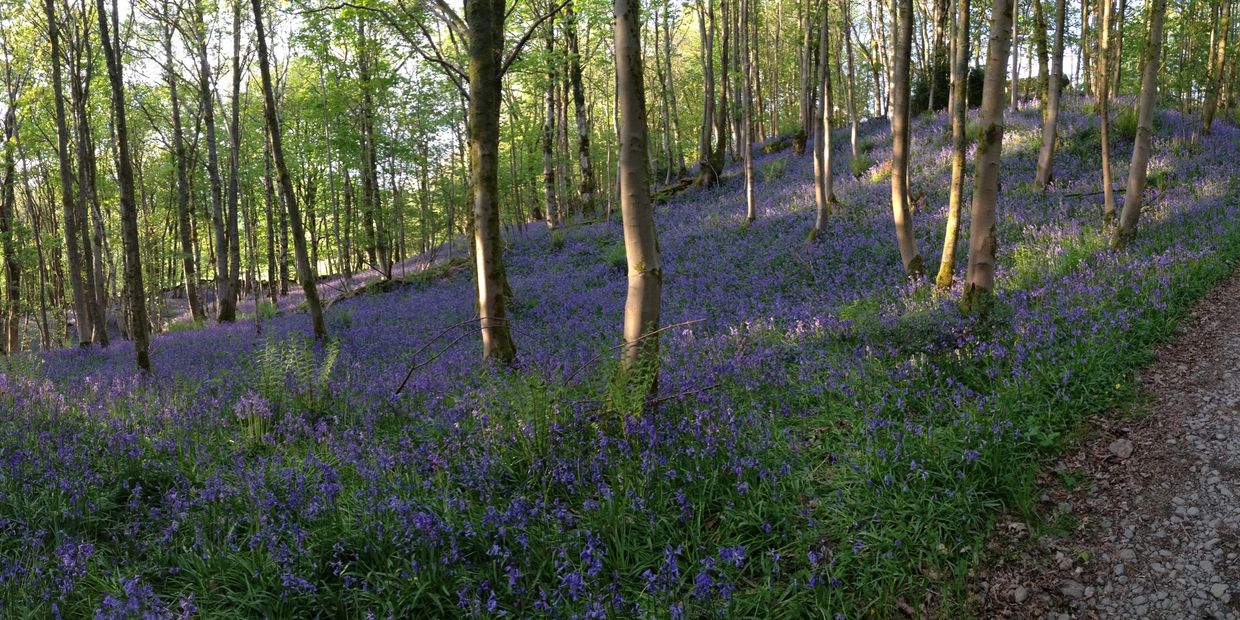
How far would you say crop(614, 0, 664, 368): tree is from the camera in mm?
4805

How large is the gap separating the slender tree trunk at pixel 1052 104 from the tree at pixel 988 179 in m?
6.63

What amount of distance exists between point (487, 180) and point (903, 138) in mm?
6112

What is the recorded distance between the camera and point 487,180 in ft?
24.8

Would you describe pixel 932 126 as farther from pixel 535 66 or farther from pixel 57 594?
pixel 57 594

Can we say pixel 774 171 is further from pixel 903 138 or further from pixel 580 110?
pixel 903 138

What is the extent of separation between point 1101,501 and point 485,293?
20.5 feet

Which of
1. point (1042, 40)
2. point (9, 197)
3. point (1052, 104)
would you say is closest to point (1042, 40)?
point (1042, 40)

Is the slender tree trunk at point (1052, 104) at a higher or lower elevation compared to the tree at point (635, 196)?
higher

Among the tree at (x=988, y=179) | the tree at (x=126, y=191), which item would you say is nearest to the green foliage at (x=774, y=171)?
the tree at (x=988, y=179)

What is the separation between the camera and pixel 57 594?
3.38 m

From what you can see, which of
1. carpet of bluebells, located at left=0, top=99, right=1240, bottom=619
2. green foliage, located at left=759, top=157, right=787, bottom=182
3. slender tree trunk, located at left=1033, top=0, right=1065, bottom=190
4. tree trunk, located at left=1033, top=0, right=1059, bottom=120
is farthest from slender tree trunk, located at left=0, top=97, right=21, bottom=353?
tree trunk, located at left=1033, top=0, right=1059, bottom=120

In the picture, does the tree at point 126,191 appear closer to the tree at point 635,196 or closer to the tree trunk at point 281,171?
the tree trunk at point 281,171

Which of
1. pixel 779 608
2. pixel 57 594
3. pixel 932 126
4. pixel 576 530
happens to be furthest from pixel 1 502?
pixel 932 126

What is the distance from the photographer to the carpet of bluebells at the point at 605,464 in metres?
3.38
